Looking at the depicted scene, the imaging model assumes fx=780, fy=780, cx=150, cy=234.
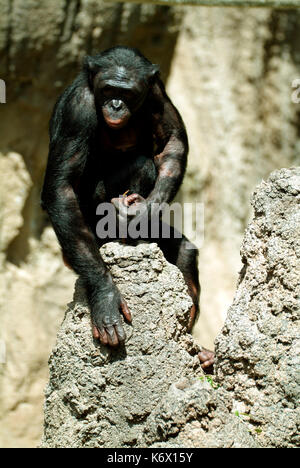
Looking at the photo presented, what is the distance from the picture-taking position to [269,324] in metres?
3.98

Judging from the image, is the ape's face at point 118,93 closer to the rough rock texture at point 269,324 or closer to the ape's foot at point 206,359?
the rough rock texture at point 269,324

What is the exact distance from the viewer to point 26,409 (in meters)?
8.45

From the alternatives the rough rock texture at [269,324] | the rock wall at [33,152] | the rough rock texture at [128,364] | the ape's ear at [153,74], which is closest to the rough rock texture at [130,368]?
the rough rock texture at [128,364]

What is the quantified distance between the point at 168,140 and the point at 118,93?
0.50 m

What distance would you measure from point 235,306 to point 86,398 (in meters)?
0.93

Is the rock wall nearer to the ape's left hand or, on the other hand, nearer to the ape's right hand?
the ape's left hand

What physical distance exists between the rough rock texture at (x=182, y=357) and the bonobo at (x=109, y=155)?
307mm

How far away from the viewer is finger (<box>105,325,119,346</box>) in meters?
4.07

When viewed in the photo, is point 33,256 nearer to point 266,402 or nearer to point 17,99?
point 17,99

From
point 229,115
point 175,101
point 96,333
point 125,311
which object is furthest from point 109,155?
point 229,115

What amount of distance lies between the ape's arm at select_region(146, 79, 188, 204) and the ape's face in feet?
0.71

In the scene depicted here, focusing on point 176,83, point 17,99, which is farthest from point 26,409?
point 176,83

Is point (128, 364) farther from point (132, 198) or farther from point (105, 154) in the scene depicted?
point (105, 154)

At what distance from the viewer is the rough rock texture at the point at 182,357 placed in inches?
151
